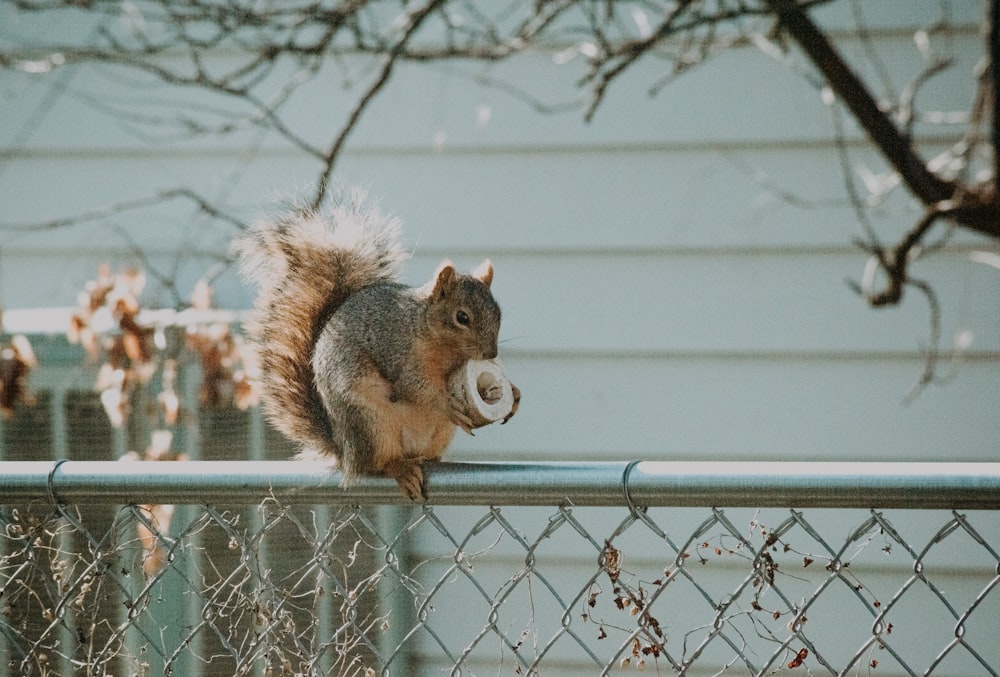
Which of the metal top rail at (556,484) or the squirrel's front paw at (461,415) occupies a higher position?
the metal top rail at (556,484)

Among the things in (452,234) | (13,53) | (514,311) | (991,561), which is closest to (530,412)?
(514,311)

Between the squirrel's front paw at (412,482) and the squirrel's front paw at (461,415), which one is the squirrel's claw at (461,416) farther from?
the squirrel's front paw at (412,482)

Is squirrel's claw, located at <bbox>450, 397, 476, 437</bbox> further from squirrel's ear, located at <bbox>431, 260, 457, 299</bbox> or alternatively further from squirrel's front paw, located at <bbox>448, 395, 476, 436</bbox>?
squirrel's ear, located at <bbox>431, 260, 457, 299</bbox>

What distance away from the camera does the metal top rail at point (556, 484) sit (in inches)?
45.7

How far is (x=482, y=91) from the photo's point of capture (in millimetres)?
3100

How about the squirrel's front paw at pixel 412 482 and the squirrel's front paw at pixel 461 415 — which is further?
the squirrel's front paw at pixel 461 415

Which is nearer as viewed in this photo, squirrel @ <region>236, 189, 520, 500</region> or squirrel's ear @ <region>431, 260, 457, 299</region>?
squirrel @ <region>236, 189, 520, 500</region>

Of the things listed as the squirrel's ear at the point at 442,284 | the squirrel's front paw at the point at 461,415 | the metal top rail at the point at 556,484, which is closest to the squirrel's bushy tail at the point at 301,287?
the squirrel's ear at the point at 442,284

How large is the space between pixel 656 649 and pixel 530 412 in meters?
1.81

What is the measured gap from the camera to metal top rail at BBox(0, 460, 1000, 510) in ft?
3.81

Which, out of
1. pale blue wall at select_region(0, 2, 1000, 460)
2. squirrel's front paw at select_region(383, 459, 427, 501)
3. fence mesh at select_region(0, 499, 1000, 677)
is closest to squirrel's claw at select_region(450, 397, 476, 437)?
squirrel's front paw at select_region(383, 459, 427, 501)

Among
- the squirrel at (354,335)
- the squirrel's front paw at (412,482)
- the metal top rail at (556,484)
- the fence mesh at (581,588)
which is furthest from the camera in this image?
the fence mesh at (581,588)

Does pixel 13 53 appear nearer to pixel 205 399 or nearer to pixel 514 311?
pixel 205 399

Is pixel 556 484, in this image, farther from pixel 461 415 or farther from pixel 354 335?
pixel 354 335
